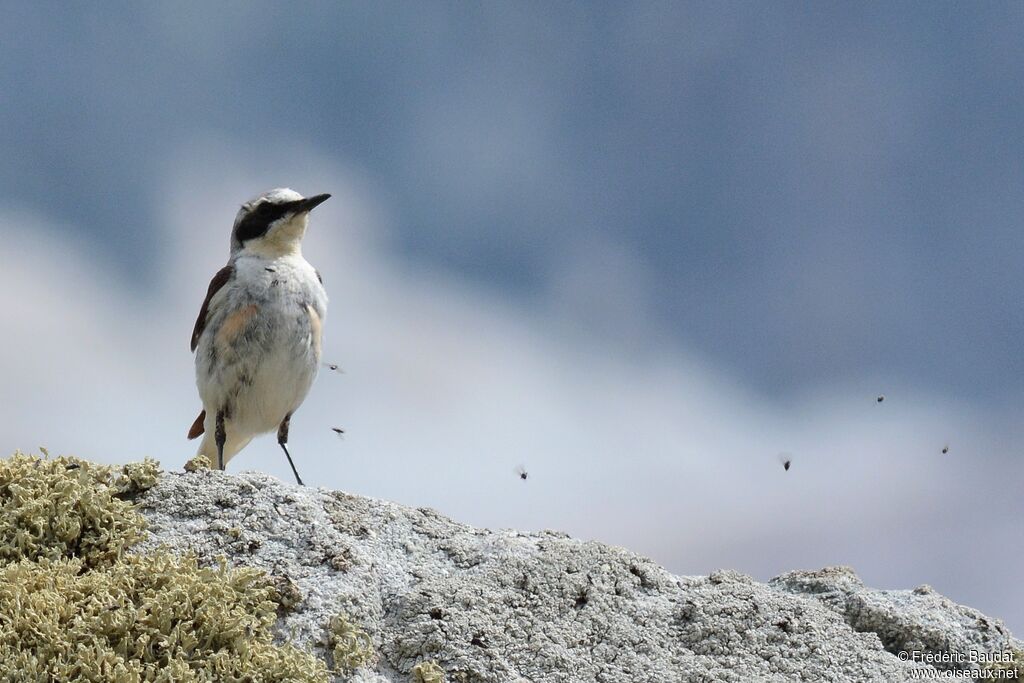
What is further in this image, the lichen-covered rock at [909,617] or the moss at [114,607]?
the lichen-covered rock at [909,617]

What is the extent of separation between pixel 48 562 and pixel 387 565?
5.29ft

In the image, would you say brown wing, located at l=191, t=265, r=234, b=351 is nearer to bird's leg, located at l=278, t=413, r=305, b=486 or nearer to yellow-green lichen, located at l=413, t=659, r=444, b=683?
bird's leg, located at l=278, t=413, r=305, b=486

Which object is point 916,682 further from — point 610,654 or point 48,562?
point 48,562

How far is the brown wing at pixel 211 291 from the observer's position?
332 inches

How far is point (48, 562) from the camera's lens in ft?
16.2

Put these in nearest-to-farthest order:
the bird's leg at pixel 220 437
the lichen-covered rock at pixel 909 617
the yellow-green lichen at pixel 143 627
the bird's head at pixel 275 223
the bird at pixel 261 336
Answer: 1. the yellow-green lichen at pixel 143 627
2. the lichen-covered rock at pixel 909 617
3. the bird at pixel 261 336
4. the bird's leg at pixel 220 437
5. the bird's head at pixel 275 223

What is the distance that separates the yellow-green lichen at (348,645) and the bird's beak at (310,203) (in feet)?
15.4

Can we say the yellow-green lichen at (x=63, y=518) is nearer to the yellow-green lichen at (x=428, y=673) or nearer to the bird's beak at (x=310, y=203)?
the yellow-green lichen at (x=428, y=673)

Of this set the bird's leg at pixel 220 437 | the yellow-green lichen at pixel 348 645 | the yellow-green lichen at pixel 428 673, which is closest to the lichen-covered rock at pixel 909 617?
the yellow-green lichen at pixel 428 673

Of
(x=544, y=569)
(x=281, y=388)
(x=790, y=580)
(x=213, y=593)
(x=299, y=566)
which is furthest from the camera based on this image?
(x=281, y=388)

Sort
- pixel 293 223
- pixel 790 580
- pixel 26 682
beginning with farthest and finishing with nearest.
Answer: pixel 293 223 → pixel 790 580 → pixel 26 682

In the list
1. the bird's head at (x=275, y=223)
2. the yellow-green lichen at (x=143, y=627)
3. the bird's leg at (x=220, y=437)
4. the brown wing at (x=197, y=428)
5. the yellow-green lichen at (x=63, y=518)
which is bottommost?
the yellow-green lichen at (x=143, y=627)

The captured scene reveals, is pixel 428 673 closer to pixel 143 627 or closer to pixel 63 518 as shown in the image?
pixel 143 627

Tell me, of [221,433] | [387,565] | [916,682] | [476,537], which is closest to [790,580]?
[916,682]
